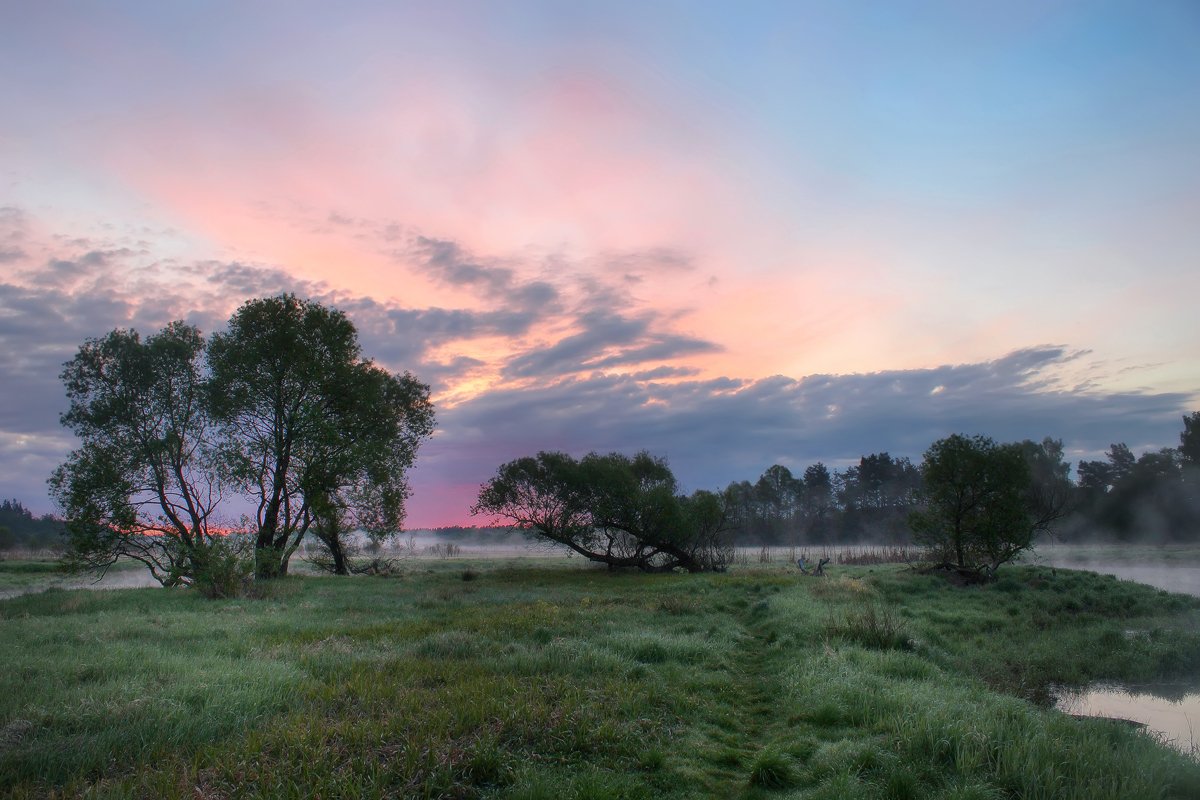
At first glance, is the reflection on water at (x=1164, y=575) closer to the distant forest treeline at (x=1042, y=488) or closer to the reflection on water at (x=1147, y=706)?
the distant forest treeline at (x=1042, y=488)

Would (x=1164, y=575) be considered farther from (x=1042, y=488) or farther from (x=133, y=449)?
(x=133, y=449)

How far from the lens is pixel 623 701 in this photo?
30.4 ft

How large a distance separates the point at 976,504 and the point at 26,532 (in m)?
99.9

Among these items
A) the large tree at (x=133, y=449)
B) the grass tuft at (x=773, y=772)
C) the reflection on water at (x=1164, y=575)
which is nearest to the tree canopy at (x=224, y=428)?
the large tree at (x=133, y=449)

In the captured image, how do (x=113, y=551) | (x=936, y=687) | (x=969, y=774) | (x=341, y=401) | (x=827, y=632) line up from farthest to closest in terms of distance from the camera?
(x=341, y=401) < (x=113, y=551) < (x=827, y=632) < (x=936, y=687) < (x=969, y=774)

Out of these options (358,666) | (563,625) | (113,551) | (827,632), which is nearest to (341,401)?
(113,551)

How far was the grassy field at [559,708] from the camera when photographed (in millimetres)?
6352

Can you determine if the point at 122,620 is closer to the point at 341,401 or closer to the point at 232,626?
the point at 232,626

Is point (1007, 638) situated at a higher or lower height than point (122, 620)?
lower

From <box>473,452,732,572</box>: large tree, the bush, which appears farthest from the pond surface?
the bush

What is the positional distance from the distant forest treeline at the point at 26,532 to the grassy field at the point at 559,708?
18156 millimetres

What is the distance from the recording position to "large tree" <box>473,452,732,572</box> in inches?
1887

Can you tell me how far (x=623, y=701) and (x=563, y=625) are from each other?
706cm

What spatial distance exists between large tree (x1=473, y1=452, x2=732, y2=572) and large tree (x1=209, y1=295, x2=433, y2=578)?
45.5ft
